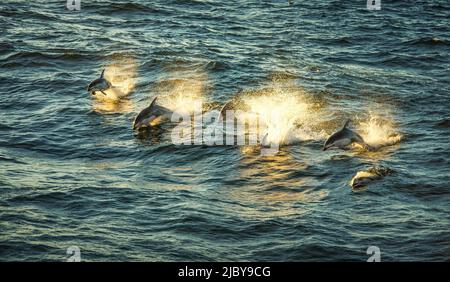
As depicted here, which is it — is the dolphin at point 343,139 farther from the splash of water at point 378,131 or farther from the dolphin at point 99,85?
the dolphin at point 99,85

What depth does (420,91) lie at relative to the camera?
2745cm

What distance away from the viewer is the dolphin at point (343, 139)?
21.8 meters

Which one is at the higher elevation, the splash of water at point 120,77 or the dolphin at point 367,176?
the splash of water at point 120,77

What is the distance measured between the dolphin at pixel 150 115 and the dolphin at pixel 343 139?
5493 mm

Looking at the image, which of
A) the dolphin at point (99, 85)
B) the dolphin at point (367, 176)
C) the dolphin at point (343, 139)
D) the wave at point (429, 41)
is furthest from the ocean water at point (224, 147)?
the dolphin at point (99, 85)

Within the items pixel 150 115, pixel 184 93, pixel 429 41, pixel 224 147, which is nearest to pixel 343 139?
pixel 224 147

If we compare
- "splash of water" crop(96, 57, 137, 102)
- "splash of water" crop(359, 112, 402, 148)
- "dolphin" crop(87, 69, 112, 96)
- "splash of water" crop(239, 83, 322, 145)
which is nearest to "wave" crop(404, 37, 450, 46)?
"splash of water" crop(239, 83, 322, 145)

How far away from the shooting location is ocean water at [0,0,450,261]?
1705cm

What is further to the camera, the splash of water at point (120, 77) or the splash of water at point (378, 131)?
the splash of water at point (120, 77)

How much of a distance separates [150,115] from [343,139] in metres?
6.01

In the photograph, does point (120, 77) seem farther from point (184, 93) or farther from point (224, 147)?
point (224, 147)

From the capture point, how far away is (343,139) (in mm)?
21797

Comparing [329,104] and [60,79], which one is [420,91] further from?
[60,79]

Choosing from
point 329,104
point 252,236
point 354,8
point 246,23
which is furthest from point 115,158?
point 354,8
